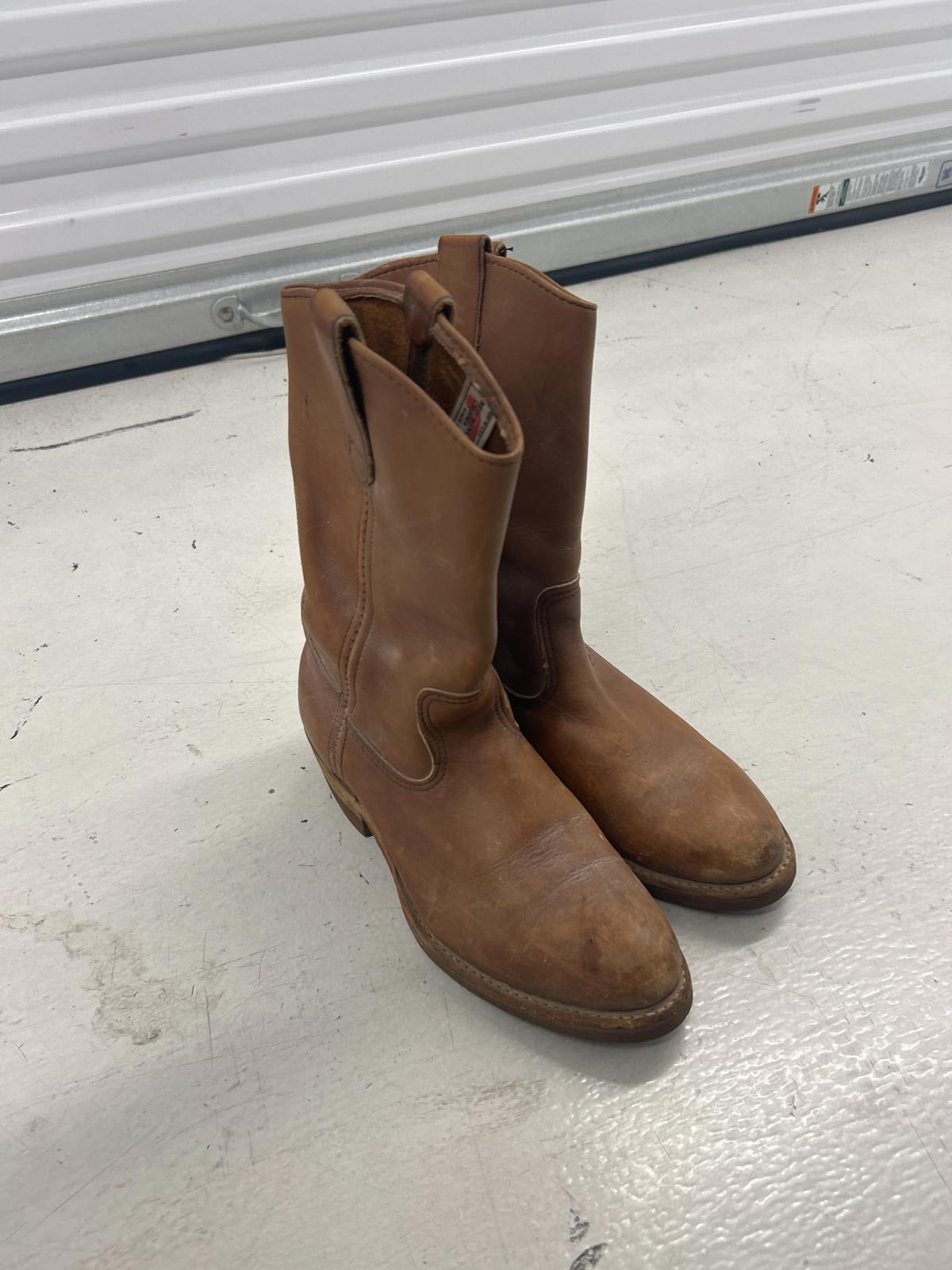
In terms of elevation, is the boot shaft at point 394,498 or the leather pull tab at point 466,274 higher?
the leather pull tab at point 466,274

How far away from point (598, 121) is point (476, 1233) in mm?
2220

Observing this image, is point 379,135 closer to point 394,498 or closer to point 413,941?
point 394,498

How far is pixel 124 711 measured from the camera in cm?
125

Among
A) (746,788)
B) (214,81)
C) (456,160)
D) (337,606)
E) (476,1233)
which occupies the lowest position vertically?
(476,1233)

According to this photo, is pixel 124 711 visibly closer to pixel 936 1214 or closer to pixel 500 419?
pixel 500 419

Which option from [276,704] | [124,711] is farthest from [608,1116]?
[124,711]

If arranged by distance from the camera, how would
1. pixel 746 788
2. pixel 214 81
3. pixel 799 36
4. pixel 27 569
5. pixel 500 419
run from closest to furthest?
pixel 500 419 < pixel 746 788 < pixel 27 569 < pixel 214 81 < pixel 799 36

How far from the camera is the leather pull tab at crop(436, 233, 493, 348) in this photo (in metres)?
0.88

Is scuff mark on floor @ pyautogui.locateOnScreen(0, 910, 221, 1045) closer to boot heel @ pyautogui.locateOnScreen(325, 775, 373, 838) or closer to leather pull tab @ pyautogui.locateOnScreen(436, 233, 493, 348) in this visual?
boot heel @ pyautogui.locateOnScreen(325, 775, 373, 838)

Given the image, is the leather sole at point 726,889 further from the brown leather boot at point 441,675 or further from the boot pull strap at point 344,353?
the boot pull strap at point 344,353

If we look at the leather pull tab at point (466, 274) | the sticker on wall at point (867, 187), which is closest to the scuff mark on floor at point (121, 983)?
the leather pull tab at point (466, 274)

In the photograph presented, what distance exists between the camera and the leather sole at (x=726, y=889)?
94cm

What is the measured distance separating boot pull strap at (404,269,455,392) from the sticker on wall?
7.00ft

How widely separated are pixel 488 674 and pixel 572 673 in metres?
0.16
